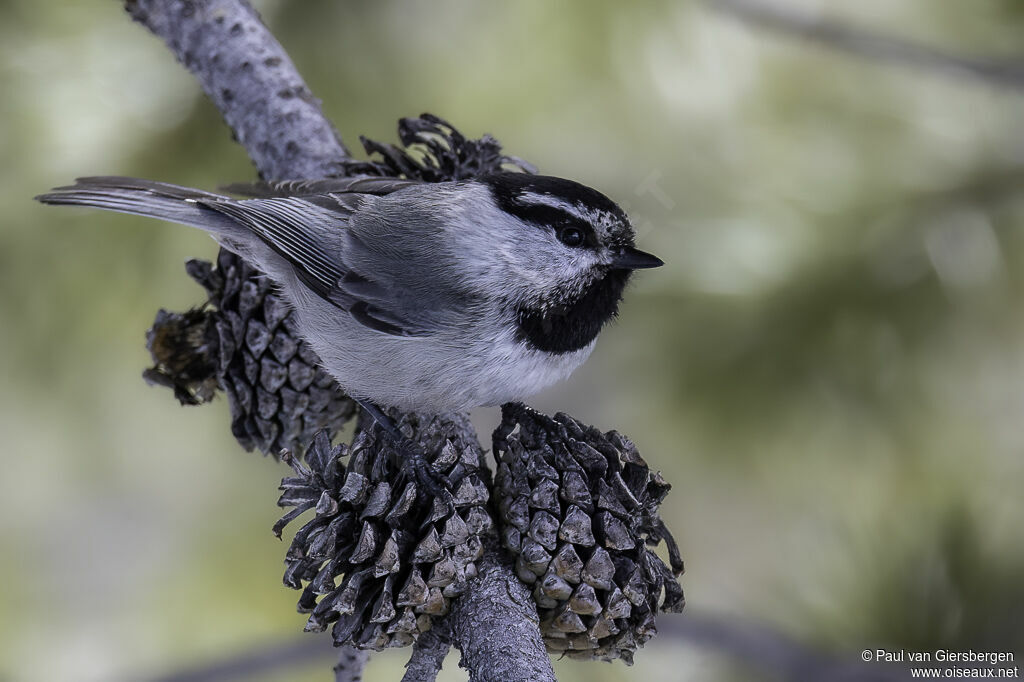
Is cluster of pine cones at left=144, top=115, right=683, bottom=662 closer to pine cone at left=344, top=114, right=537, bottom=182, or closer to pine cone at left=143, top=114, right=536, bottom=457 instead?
pine cone at left=143, top=114, right=536, bottom=457

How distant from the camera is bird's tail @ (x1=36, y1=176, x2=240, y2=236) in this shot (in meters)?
1.70

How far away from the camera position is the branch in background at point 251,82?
1.71m

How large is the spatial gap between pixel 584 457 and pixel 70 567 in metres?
1.92

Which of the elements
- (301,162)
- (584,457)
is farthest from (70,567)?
(584,457)

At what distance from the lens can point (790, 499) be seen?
1953 millimetres

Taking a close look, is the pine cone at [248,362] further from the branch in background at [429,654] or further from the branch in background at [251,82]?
the branch in background at [429,654]

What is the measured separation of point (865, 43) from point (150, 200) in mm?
1560

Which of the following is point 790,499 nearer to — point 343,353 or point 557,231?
point 557,231

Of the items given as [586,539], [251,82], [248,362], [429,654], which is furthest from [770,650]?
[251,82]

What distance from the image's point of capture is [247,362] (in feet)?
5.01

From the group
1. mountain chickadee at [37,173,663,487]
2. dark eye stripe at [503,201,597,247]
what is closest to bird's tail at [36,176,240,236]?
mountain chickadee at [37,173,663,487]

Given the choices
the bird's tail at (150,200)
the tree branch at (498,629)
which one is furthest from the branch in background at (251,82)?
the tree branch at (498,629)

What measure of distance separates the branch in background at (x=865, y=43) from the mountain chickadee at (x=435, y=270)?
2.39 ft

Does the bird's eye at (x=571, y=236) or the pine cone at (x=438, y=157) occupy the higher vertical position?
the pine cone at (x=438, y=157)
